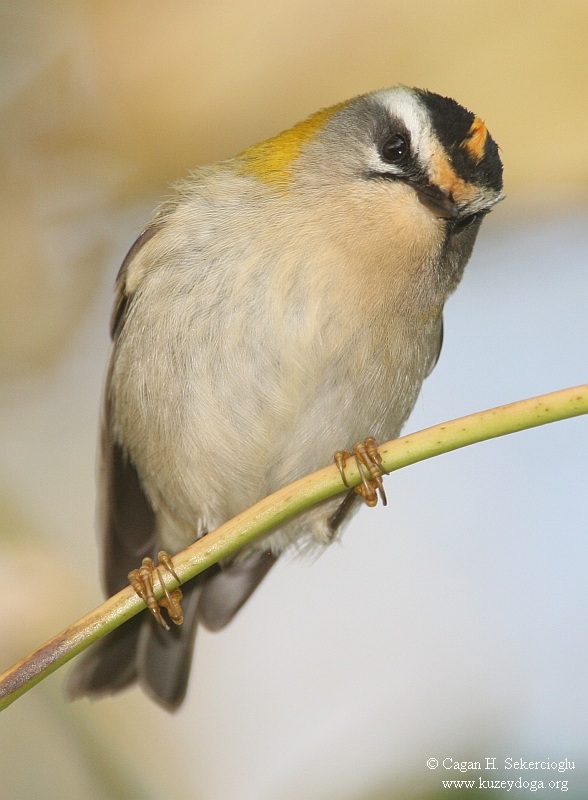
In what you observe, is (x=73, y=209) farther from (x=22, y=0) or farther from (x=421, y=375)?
(x=421, y=375)

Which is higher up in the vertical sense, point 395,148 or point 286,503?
point 395,148

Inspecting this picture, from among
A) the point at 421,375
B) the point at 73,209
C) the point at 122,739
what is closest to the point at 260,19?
the point at 73,209

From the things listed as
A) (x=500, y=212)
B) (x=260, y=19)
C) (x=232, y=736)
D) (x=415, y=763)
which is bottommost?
(x=415, y=763)

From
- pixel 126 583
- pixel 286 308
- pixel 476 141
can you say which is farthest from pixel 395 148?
pixel 126 583

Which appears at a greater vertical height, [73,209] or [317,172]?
[73,209]

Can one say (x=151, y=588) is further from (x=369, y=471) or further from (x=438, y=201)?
(x=438, y=201)

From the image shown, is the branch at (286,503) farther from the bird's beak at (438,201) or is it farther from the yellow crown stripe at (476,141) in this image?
the yellow crown stripe at (476,141)

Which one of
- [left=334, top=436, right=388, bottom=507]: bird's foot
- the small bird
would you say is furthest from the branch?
the small bird

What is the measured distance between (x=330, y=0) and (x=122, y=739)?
5.39 ft

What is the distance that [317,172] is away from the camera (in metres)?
1.69

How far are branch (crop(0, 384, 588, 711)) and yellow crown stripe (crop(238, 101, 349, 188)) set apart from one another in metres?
0.81

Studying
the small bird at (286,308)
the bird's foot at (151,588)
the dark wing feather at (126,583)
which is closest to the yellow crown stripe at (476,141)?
the small bird at (286,308)

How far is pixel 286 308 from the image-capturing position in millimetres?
1561

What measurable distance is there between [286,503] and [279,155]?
3.15ft
